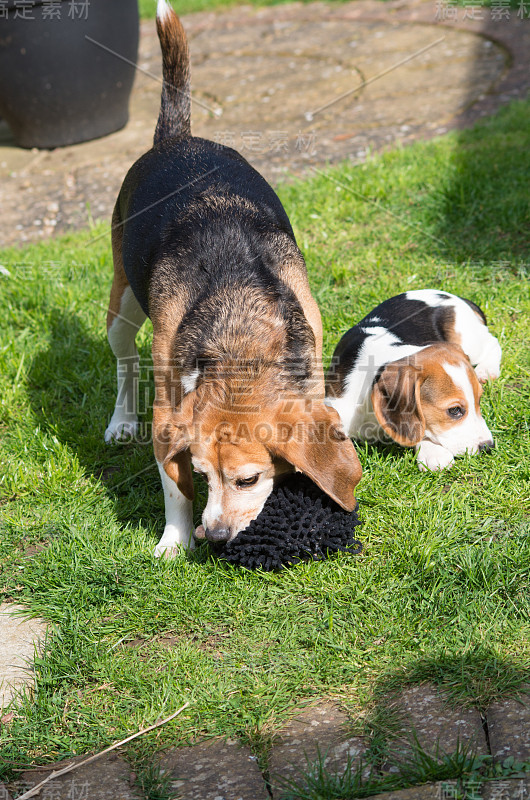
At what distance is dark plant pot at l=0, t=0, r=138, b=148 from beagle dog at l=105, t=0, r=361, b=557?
14.3ft

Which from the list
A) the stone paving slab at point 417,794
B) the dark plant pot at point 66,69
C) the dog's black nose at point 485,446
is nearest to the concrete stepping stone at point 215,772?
the stone paving slab at point 417,794

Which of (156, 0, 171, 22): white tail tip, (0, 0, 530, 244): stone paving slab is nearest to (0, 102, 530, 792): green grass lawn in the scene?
(156, 0, 171, 22): white tail tip

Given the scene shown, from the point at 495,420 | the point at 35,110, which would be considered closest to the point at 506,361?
the point at 495,420

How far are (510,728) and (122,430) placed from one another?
2.85 m

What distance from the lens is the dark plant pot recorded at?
8.09 meters

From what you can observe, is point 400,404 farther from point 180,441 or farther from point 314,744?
point 314,744

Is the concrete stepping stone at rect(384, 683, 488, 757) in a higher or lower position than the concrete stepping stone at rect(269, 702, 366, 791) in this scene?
higher

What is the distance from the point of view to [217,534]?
132 inches

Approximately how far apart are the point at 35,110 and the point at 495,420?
6602mm

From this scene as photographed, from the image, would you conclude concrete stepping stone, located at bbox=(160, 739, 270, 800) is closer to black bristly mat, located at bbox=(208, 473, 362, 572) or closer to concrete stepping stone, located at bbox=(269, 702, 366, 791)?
concrete stepping stone, located at bbox=(269, 702, 366, 791)

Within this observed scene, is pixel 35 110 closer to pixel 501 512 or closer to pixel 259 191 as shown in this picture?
pixel 259 191

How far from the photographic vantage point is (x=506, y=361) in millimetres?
4719

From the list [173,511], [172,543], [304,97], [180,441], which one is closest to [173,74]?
[180,441]

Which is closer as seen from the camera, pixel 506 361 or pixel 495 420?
pixel 495 420
